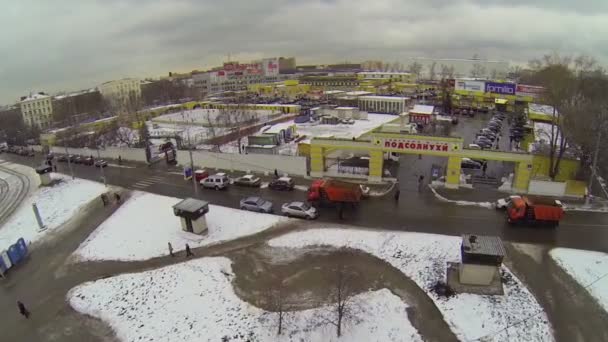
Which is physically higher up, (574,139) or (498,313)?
(574,139)

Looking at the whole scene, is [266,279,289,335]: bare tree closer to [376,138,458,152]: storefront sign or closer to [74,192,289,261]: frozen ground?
[74,192,289,261]: frozen ground

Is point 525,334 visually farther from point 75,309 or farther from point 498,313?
point 75,309

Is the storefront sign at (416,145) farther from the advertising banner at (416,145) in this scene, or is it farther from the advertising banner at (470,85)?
the advertising banner at (470,85)

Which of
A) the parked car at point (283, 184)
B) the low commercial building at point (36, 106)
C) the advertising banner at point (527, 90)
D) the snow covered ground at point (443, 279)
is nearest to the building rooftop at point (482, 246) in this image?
the snow covered ground at point (443, 279)

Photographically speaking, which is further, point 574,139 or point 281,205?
point 574,139

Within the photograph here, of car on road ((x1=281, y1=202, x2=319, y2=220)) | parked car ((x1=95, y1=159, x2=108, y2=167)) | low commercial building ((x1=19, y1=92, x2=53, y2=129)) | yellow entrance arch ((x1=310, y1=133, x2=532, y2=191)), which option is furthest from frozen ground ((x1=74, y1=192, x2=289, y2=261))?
low commercial building ((x1=19, y1=92, x2=53, y2=129))

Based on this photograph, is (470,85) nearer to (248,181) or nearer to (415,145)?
(415,145)

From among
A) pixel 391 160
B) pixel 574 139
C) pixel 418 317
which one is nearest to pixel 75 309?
pixel 418 317
